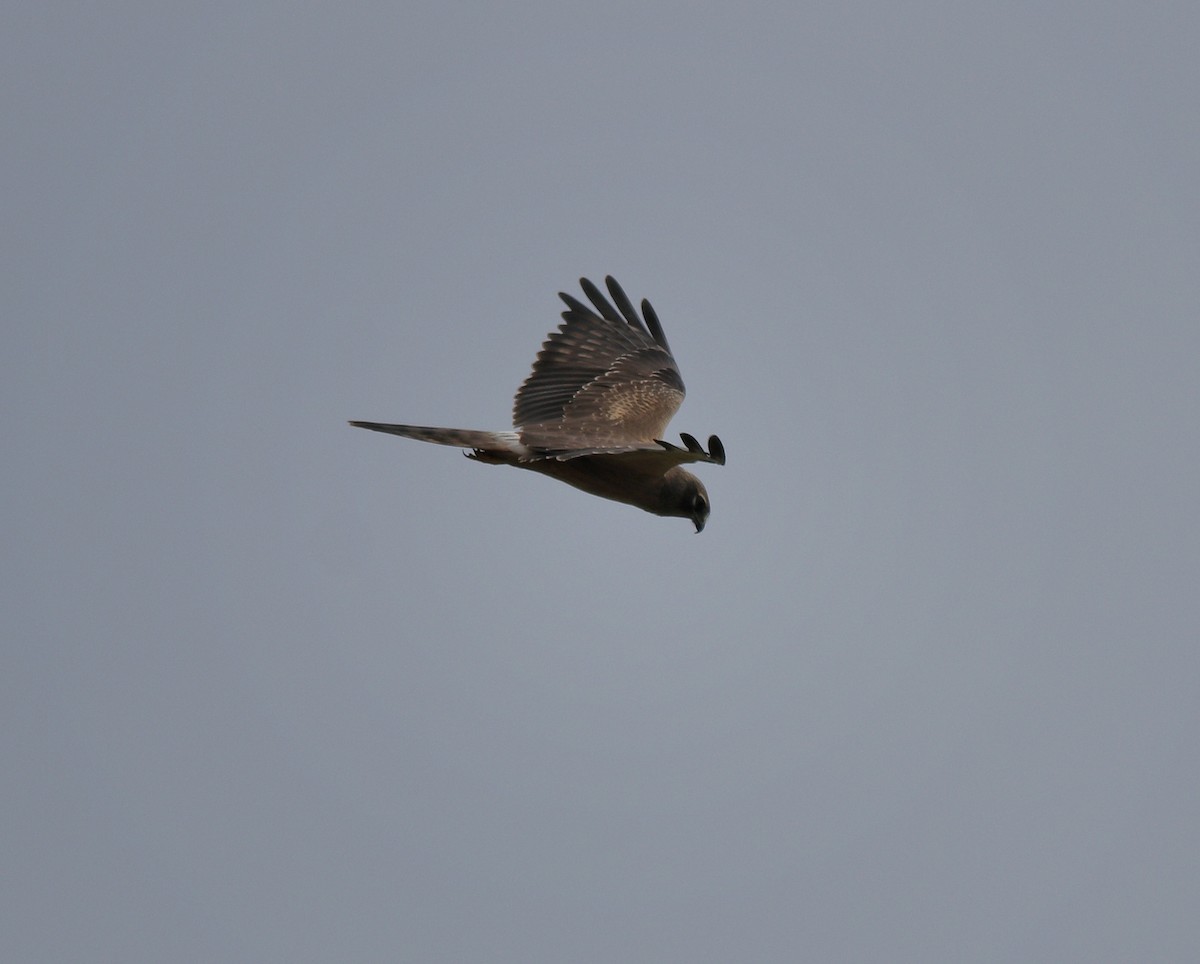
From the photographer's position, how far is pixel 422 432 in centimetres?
1234

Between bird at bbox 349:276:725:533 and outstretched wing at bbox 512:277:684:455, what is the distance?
0.01 m

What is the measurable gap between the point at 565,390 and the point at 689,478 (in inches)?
90.2

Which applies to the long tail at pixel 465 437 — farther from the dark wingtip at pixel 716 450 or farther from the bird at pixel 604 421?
the dark wingtip at pixel 716 450

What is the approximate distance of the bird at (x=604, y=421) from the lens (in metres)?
12.7

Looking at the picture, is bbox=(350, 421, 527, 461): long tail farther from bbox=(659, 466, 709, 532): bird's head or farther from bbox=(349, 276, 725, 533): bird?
bbox=(659, 466, 709, 532): bird's head

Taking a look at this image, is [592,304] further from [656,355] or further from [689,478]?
[689,478]

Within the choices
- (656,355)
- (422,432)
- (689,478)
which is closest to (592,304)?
(656,355)

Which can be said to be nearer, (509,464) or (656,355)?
(509,464)

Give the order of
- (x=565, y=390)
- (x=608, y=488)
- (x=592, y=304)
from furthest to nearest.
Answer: (x=592, y=304) < (x=565, y=390) < (x=608, y=488)

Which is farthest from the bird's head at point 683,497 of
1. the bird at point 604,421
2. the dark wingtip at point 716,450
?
the dark wingtip at point 716,450

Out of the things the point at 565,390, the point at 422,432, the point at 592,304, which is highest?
the point at 592,304

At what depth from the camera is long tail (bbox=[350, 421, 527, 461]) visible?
12180 mm

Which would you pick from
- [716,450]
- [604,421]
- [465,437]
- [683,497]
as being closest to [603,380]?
[604,421]

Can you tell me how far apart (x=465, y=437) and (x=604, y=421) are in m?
2.68
